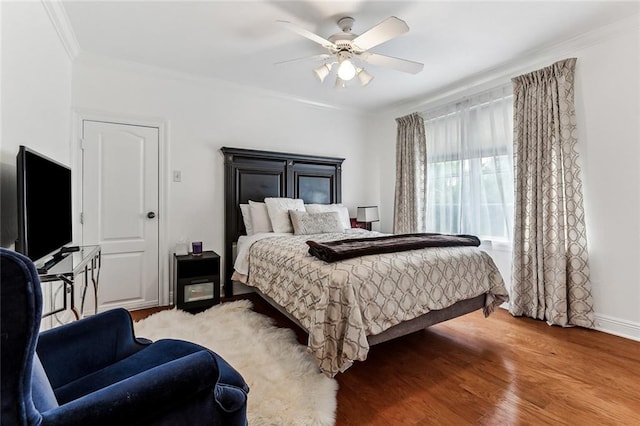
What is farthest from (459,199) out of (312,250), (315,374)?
(315,374)

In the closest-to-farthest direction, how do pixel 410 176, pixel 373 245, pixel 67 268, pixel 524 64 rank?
pixel 67 268 → pixel 373 245 → pixel 524 64 → pixel 410 176

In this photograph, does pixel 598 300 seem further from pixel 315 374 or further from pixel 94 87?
pixel 94 87

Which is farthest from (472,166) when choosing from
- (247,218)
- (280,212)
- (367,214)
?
(247,218)

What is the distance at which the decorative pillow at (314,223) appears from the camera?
11.5ft

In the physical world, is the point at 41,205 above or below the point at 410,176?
below

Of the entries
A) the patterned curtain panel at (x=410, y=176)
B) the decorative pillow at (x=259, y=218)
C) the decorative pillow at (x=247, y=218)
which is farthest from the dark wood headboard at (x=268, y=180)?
the patterned curtain panel at (x=410, y=176)

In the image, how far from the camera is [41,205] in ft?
5.60

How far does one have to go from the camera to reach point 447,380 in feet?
6.35

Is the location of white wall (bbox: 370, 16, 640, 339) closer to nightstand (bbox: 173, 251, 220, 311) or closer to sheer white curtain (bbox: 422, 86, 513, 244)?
sheer white curtain (bbox: 422, 86, 513, 244)

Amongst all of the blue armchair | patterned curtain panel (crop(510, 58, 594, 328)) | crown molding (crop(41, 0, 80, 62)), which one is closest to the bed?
patterned curtain panel (crop(510, 58, 594, 328))

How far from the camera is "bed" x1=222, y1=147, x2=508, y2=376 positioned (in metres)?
1.79

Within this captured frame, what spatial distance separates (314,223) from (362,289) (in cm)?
178

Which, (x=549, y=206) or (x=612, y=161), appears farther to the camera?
(x=549, y=206)

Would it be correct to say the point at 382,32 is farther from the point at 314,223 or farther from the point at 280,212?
the point at 280,212
